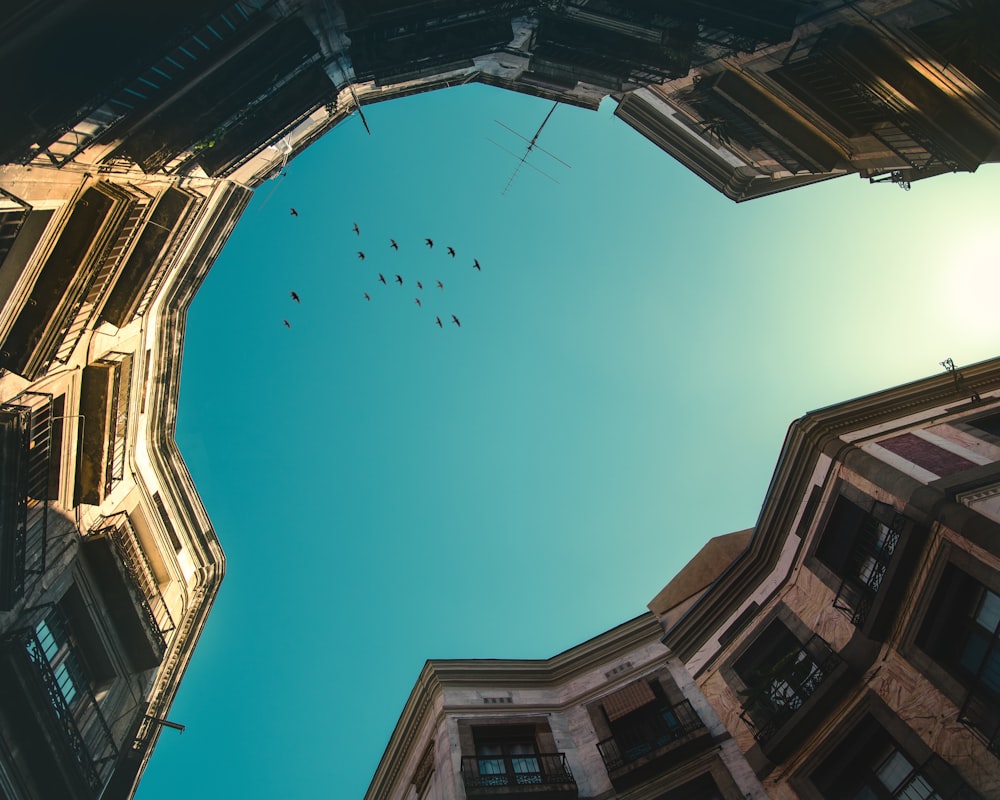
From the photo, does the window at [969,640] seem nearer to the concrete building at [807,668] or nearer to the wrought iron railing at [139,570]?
the concrete building at [807,668]

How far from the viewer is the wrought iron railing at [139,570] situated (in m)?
20.1

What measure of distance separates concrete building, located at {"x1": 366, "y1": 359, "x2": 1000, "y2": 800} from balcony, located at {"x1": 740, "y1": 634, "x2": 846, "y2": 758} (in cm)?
5

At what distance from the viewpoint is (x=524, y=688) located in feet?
69.4

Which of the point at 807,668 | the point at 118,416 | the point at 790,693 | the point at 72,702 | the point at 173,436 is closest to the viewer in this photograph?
the point at 807,668

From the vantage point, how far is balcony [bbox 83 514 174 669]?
19766mm

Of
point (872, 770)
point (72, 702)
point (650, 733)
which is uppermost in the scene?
point (72, 702)

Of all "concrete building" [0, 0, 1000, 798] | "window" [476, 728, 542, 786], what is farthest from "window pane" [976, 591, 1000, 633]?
"window" [476, 728, 542, 786]

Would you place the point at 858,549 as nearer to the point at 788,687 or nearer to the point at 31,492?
the point at 788,687

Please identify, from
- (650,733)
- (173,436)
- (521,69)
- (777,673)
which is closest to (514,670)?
(650,733)

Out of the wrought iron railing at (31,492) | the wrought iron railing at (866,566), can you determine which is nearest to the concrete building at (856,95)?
the wrought iron railing at (866,566)

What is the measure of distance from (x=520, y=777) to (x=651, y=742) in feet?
13.6

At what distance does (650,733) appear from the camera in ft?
60.5

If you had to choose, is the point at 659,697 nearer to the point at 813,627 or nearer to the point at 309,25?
the point at 813,627

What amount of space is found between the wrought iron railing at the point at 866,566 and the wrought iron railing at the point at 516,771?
9196 millimetres
